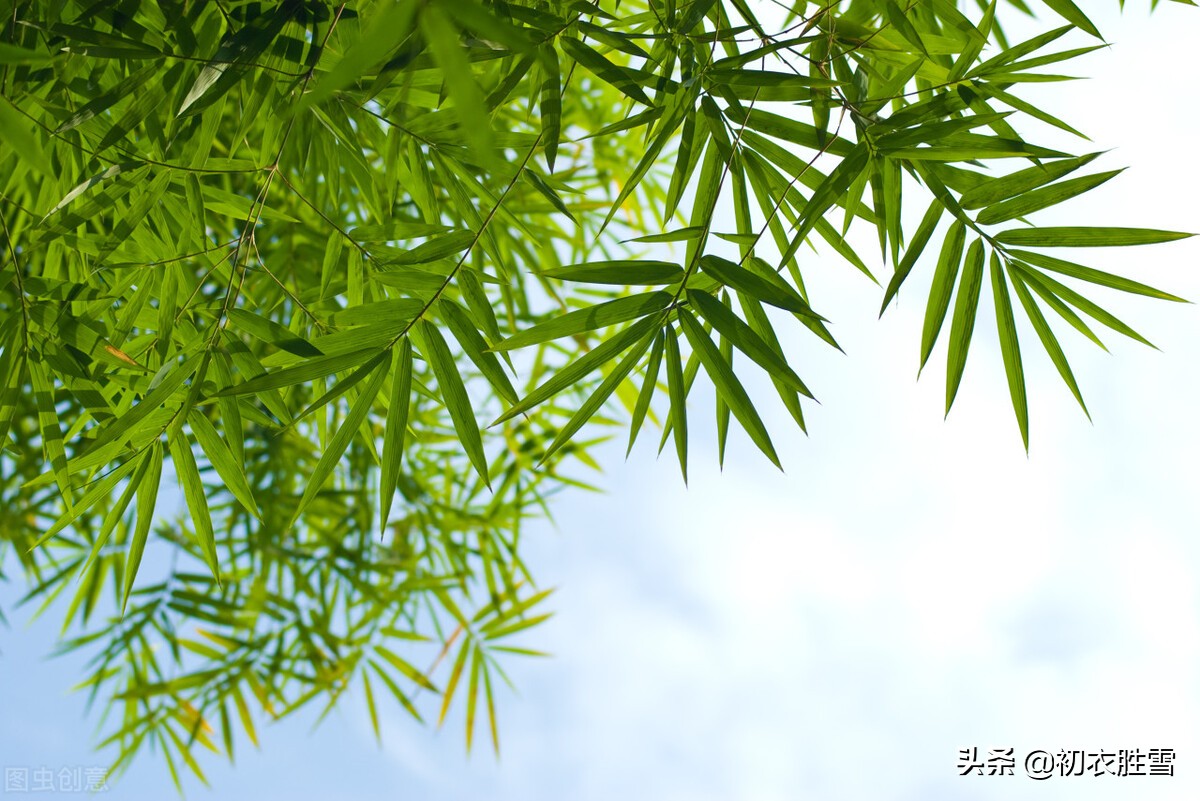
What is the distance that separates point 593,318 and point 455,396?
14 cm

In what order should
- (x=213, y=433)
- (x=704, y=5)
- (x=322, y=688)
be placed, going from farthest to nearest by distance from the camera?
(x=322, y=688), (x=213, y=433), (x=704, y=5)

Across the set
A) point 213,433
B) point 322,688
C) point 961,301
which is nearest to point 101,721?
point 322,688

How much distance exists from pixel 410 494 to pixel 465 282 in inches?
63.6

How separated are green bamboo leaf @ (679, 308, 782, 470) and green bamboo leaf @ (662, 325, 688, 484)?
38 mm

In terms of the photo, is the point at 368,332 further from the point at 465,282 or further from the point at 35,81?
the point at 35,81

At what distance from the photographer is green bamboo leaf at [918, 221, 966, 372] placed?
79 cm

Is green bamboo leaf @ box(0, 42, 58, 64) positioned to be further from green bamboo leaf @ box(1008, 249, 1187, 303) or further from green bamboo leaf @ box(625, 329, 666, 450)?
green bamboo leaf @ box(1008, 249, 1187, 303)

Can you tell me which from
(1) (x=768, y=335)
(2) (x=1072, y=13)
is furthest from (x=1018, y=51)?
(1) (x=768, y=335)

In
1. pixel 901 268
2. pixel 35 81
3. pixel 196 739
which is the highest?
pixel 35 81

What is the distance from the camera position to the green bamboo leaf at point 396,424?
75 centimetres

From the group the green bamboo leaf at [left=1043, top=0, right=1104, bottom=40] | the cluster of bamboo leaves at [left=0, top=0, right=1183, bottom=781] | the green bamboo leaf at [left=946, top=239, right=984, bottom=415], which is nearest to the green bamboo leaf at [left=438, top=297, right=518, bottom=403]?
the cluster of bamboo leaves at [left=0, top=0, right=1183, bottom=781]

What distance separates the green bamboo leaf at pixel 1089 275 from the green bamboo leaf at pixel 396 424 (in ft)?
1.70

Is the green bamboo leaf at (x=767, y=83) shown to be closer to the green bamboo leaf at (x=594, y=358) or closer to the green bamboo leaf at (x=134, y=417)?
the green bamboo leaf at (x=594, y=358)

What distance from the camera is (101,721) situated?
2504 millimetres
